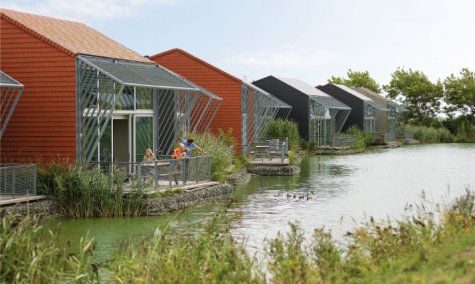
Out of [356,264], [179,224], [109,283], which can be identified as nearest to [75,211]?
[179,224]

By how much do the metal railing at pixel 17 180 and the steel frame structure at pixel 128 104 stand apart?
193 centimetres

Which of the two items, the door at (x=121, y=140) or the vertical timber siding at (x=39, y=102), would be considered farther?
the door at (x=121, y=140)

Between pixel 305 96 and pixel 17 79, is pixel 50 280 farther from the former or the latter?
pixel 305 96

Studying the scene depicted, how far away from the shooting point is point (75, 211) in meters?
17.9

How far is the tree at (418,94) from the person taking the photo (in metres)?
80.9

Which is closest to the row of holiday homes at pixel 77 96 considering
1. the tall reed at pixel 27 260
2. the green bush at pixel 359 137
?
the tall reed at pixel 27 260

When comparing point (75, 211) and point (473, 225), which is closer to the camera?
point (473, 225)

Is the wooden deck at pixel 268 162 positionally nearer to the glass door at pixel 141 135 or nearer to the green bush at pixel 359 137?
the glass door at pixel 141 135

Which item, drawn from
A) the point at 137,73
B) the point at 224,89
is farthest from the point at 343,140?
the point at 137,73

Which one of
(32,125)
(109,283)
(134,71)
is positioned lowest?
(109,283)

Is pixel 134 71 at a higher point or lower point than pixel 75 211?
higher

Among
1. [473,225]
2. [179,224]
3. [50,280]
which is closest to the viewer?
[50,280]

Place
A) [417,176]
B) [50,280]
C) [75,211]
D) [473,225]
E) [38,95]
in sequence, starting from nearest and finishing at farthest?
[50,280]
[473,225]
[75,211]
[38,95]
[417,176]

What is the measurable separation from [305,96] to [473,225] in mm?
37450
